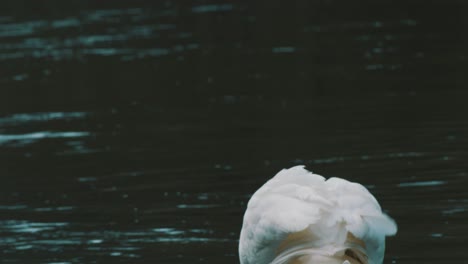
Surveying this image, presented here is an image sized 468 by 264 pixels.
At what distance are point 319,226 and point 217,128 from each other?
9781mm

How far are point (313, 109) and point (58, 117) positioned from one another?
3915 mm

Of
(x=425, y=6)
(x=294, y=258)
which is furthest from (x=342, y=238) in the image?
(x=425, y=6)

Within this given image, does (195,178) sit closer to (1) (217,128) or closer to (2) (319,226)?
(1) (217,128)

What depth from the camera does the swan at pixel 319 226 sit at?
556cm

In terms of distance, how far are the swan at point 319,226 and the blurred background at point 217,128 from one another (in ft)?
10.6

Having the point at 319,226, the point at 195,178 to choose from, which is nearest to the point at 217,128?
the point at 195,178

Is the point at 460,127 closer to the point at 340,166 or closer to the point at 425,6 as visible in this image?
the point at 340,166

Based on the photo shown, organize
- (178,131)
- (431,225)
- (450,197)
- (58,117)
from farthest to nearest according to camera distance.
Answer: (58,117), (178,131), (450,197), (431,225)

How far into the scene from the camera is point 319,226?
18.2ft

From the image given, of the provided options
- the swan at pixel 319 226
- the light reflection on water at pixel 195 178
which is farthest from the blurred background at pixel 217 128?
the swan at pixel 319 226

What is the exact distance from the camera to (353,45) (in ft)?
71.3

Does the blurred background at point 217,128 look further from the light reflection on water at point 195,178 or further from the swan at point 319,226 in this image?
the swan at point 319,226

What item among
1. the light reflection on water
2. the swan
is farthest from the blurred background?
the swan

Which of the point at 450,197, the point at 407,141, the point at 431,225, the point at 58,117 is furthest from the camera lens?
the point at 58,117
